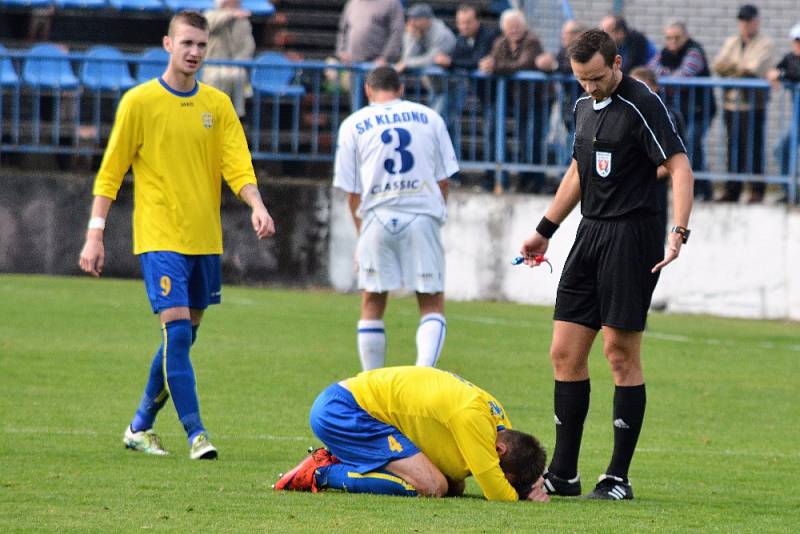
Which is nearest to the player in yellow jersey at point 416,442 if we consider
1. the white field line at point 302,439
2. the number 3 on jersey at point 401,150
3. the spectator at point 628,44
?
the white field line at point 302,439

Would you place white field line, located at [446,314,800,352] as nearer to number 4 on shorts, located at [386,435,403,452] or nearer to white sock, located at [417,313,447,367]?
white sock, located at [417,313,447,367]

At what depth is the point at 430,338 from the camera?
10773 mm

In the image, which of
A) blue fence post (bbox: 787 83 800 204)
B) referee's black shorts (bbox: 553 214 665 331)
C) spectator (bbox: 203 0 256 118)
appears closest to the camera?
referee's black shorts (bbox: 553 214 665 331)

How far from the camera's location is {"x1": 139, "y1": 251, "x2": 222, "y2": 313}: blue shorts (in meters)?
8.37

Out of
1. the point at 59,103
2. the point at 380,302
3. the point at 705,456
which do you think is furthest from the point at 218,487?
the point at 59,103

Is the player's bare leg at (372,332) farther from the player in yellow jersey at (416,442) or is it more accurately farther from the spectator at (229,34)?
the spectator at (229,34)

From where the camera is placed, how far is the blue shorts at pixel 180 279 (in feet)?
27.5

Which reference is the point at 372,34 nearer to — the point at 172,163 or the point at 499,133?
the point at 499,133

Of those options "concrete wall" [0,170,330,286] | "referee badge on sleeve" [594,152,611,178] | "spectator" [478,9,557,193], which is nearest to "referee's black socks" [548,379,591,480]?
"referee badge on sleeve" [594,152,611,178]

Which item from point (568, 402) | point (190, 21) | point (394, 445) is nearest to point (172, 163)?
point (190, 21)

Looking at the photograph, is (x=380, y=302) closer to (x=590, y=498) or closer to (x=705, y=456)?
(x=705, y=456)

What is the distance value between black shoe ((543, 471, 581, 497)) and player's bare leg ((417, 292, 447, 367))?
3.14 meters

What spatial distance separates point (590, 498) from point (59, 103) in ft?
42.1

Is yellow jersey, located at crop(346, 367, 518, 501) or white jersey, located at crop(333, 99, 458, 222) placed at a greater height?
white jersey, located at crop(333, 99, 458, 222)
